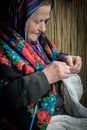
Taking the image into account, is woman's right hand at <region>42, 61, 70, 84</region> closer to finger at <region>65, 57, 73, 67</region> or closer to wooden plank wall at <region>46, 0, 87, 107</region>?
finger at <region>65, 57, 73, 67</region>

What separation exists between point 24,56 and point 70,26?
662 millimetres

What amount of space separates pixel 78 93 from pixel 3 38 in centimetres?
55

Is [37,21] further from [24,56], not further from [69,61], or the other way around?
[69,61]

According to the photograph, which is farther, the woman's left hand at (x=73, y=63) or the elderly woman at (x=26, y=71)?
the woman's left hand at (x=73, y=63)

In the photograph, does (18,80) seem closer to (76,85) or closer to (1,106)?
(1,106)

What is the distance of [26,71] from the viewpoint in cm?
141

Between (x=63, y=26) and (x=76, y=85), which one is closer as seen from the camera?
(x=76, y=85)

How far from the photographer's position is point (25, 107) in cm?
142

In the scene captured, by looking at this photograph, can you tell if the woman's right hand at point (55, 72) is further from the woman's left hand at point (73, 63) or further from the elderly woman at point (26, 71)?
the woman's left hand at point (73, 63)

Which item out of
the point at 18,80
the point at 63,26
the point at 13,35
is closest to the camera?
the point at 18,80

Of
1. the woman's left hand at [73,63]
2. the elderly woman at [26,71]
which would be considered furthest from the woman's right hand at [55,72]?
the woman's left hand at [73,63]

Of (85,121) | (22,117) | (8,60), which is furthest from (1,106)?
(85,121)

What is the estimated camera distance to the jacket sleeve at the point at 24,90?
135 cm

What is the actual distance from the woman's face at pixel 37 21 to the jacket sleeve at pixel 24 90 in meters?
0.25
